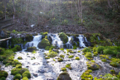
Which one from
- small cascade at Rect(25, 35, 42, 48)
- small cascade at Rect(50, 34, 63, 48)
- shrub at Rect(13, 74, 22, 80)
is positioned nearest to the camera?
shrub at Rect(13, 74, 22, 80)

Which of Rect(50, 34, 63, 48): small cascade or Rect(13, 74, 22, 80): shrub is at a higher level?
Rect(50, 34, 63, 48): small cascade

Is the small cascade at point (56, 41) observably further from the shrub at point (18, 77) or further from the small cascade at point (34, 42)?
the shrub at point (18, 77)

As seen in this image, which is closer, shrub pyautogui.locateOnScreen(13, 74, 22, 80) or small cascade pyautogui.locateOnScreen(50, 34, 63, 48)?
shrub pyautogui.locateOnScreen(13, 74, 22, 80)

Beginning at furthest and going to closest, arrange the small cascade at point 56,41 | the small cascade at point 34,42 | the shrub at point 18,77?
the small cascade at point 56,41
the small cascade at point 34,42
the shrub at point 18,77

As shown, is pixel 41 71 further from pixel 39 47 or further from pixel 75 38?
pixel 75 38

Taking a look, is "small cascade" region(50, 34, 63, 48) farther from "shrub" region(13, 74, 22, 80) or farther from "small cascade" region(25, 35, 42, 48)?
"shrub" region(13, 74, 22, 80)

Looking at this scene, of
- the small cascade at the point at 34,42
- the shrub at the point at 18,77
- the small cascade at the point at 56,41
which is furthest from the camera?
the small cascade at the point at 56,41

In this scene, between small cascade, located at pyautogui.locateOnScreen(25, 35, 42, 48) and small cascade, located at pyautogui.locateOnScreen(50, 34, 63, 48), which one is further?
small cascade, located at pyautogui.locateOnScreen(50, 34, 63, 48)

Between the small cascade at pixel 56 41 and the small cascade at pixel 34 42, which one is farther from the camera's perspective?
the small cascade at pixel 56 41

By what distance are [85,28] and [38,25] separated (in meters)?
14.7

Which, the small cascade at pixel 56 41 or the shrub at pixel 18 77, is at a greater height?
the small cascade at pixel 56 41

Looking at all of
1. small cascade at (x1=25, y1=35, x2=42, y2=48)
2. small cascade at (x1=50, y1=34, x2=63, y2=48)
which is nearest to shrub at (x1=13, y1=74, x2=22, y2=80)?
small cascade at (x1=25, y1=35, x2=42, y2=48)

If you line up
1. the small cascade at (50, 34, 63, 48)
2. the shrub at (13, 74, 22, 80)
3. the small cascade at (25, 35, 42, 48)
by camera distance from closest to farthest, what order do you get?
the shrub at (13, 74, 22, 80)
the small cascade at (25, 35, 42, 48)
the small cascade at (50, 34, 63, 48)

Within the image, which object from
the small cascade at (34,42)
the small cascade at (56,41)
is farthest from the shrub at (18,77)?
the small cascade at (56,41)
